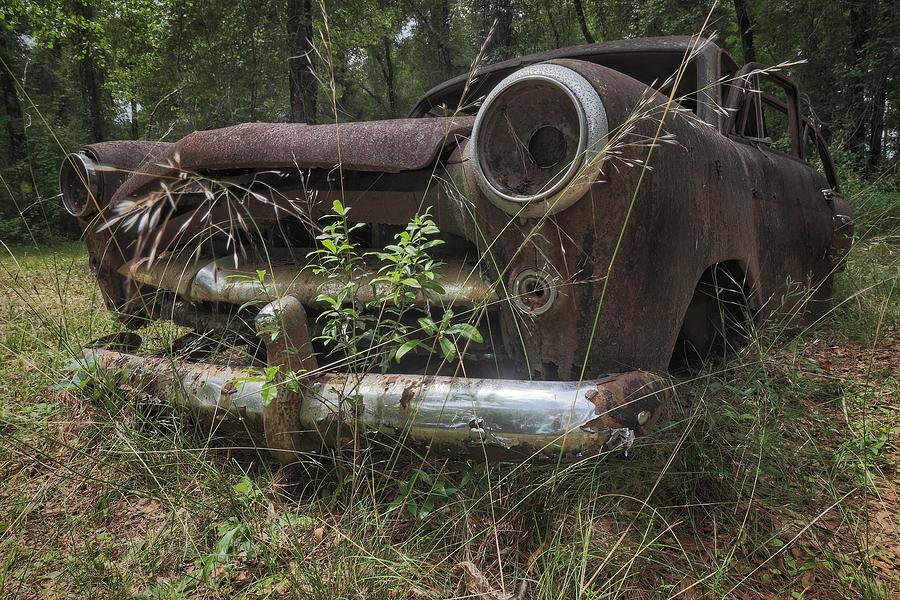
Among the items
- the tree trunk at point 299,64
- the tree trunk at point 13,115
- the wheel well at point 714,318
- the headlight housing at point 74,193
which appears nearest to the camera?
the wheel well at point 714,318

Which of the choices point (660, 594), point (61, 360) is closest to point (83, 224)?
point (61, 360)

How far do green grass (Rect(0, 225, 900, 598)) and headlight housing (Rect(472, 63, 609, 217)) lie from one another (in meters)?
0.63

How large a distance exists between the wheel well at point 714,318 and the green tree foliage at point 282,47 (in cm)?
321

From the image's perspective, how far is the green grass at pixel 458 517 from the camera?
1136mm

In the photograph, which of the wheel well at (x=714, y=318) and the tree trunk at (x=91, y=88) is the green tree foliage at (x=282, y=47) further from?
the wheel well at (x=714, y=318)

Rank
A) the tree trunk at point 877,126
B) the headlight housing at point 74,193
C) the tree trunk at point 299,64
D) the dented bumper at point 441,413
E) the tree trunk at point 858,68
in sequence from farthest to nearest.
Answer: the tree trunk at point 858,68
the tree trunk at point 877,126
the tree trunk at point 299,64
the headlight housing at point 74,193
the dented bumper at point 441,413

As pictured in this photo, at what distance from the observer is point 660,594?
1.15 meters

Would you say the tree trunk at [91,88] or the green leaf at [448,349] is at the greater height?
the tree trunk at [91,88]

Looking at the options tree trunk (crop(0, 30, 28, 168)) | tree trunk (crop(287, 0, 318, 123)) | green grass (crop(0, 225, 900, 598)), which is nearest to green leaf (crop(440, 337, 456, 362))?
green grass (crop(0, 225, 900, 598))

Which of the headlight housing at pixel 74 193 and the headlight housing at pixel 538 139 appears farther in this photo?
the headlight housing at pixel 74 193

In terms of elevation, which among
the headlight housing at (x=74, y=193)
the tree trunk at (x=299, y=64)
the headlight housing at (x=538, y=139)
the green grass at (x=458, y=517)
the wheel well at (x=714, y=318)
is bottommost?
the green grass at (x=458, y=517)

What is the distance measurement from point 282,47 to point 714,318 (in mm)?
8691

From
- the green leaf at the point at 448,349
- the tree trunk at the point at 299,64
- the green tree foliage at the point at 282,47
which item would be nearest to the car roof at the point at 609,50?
the green leaf at the point at 448,349

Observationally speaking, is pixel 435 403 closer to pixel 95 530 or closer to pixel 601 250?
pixel 601 250
